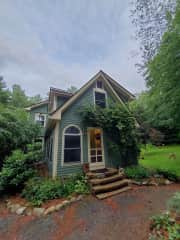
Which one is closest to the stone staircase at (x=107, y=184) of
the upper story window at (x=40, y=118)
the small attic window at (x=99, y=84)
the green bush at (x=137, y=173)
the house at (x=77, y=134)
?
the green bush at (x=137, y=173)

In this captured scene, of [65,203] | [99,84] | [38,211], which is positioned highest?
[99,84]

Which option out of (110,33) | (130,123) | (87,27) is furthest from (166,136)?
(87,27)

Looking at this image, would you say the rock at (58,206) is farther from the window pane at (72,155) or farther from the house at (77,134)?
the window pane at (72,155)

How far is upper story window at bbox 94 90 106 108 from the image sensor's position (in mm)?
8134

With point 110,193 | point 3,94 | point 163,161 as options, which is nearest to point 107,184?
point 110,193

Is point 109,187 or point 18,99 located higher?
point 18,99

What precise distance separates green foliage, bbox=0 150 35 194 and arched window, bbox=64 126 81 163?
195 centimetres

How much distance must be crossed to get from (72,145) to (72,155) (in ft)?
1.72

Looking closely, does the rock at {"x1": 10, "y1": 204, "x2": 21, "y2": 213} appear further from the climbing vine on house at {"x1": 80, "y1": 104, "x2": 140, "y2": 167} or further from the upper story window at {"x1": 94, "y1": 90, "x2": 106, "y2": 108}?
the upper story window at {"x1": 94, "y1": 90, "x2": 106, "y2": 108}

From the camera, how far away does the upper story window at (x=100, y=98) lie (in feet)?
26.7

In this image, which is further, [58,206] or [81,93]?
[81,93]

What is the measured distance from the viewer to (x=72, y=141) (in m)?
6.76

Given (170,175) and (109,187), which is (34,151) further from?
(170,175)

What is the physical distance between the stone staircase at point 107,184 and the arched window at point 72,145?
1157mm
